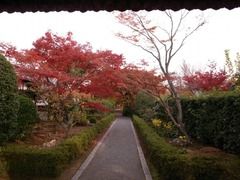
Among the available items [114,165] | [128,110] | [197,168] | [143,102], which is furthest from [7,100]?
[128,110]

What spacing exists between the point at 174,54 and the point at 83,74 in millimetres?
5160

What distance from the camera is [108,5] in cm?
477

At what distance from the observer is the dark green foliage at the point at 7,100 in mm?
12758

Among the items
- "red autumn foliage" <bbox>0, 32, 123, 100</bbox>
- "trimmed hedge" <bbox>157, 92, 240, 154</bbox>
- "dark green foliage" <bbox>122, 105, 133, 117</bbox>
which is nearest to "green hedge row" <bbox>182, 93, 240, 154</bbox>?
"trimmed hedge" <bbox>157, 92, 240, 154</bbox>

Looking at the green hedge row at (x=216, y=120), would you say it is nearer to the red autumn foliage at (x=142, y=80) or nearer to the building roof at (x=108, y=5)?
the red autumn foliage at (x=142, y=80)

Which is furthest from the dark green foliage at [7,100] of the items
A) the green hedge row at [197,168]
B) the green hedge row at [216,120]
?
the green hedge row at [216,120]

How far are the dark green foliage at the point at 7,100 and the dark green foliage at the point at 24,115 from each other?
7.62ft

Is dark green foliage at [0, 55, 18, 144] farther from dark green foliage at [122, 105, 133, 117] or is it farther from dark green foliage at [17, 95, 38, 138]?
dark green foliage at [122, 105, 133, 117]

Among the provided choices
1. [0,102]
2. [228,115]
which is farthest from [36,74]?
[228,115]

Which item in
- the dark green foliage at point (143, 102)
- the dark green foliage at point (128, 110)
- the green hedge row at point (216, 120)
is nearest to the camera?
the green hedge row at point (216, 120)

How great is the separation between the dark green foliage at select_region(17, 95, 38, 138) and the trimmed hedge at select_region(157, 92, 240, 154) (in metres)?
7.98

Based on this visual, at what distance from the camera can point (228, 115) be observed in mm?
13273

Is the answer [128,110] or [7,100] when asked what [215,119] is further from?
[128,110]

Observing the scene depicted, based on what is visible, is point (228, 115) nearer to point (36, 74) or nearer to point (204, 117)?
point (204, 117)
